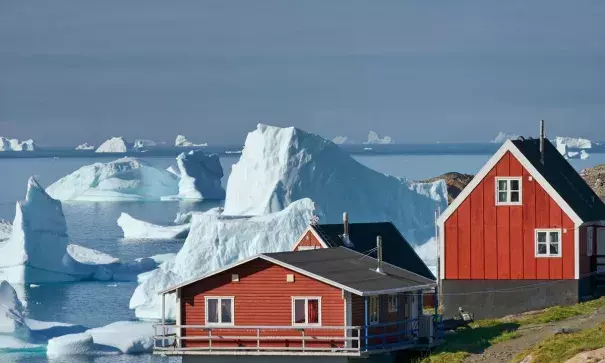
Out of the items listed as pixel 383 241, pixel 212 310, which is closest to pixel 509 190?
pixel 383 241

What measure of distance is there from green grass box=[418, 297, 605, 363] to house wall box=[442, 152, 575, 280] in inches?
45.4

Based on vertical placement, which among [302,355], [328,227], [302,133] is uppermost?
[302,133]

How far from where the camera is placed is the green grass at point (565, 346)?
81.6 feet

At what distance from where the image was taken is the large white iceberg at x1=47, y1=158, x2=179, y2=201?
438 ft

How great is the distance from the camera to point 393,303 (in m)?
29.5

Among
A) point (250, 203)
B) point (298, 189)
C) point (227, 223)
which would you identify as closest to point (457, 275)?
point (227, 223)

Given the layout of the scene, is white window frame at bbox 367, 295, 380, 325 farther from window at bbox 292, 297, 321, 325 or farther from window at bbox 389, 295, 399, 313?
window at bbox 292, 297, 321, 325

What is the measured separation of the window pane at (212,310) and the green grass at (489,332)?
13.7ft

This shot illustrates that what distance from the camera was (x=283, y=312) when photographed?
2844 cm

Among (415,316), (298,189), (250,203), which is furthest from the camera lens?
(250,203)

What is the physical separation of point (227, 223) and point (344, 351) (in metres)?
25.3

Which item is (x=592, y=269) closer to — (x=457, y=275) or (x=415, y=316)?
(x=457, y=275)

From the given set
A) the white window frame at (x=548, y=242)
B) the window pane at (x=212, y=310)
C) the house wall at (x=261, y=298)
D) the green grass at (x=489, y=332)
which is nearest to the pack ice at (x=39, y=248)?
the white window frame at (x=548, y=242)

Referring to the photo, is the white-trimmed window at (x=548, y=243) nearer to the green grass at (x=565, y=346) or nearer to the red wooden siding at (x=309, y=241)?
the red wooden siding at (x=309, y=241)
